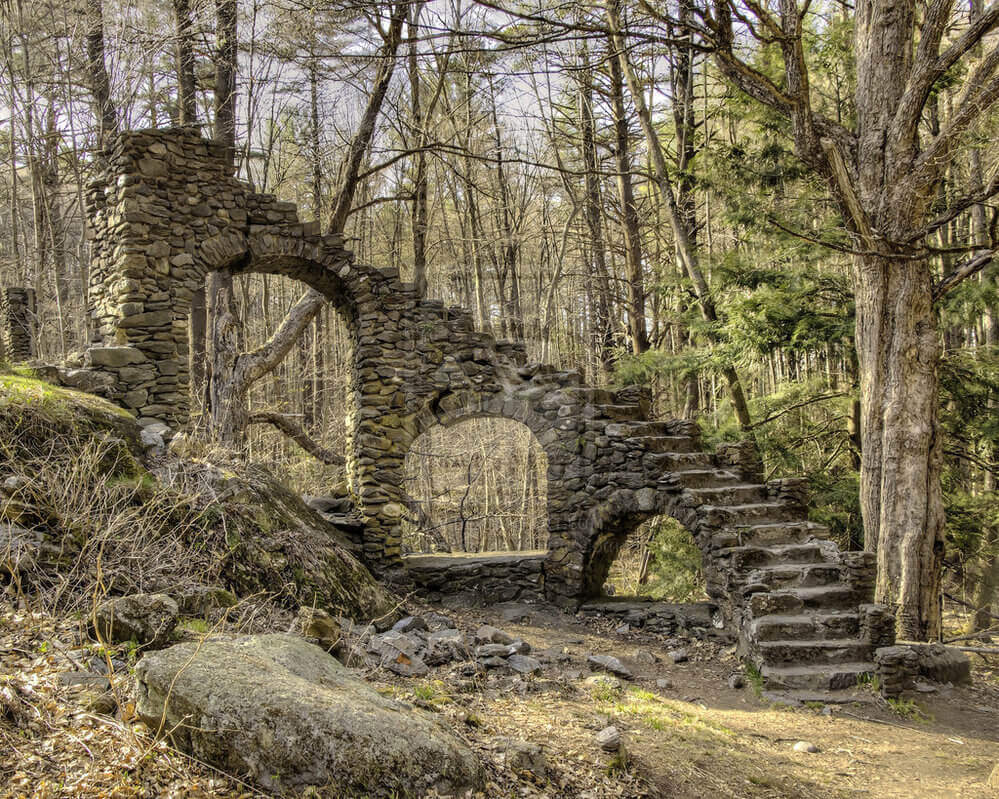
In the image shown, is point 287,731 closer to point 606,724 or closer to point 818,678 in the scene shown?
point 606,724

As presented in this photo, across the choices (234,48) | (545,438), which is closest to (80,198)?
(234,48)

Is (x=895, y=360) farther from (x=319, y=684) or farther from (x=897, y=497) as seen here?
(x=319, y=684)

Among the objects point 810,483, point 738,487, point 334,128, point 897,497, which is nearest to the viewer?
point 897,497

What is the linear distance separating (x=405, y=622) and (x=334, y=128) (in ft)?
38.8

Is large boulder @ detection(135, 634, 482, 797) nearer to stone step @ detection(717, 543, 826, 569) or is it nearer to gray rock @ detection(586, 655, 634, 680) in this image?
gray rock @ detection(586, 655, 634, 680)

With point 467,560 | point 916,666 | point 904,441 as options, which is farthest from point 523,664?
point 467,560

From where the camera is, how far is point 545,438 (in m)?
10.7

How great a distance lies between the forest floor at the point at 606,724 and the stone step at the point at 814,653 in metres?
0.33

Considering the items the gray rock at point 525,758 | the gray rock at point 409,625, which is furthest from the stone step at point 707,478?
the gray rock at point 525,758

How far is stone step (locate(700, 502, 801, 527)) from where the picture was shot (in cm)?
850

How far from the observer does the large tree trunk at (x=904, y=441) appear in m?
7.60

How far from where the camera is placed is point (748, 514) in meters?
8.65

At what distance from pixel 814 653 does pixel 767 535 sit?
64.1 inches

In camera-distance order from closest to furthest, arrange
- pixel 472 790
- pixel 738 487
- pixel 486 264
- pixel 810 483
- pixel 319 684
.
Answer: pixel 472 790 < pixel 319 684 < pixel 738 487 < pixel 810 483 < pixel 486 264
